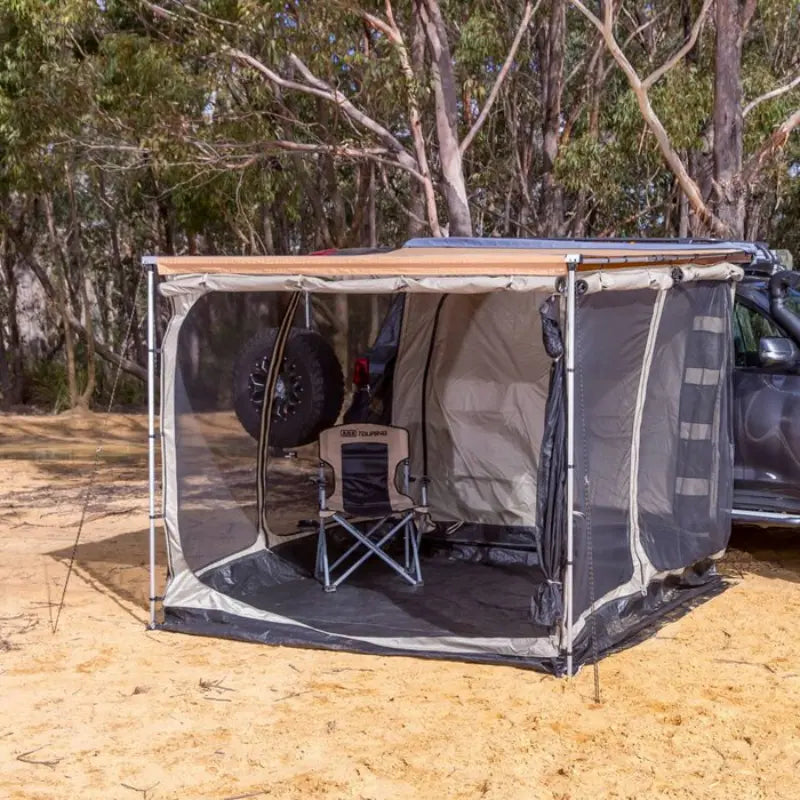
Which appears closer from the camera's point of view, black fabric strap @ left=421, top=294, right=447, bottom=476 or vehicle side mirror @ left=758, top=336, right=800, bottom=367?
vehicle side mirror @ left=758, top=336, right=800, bottom=367

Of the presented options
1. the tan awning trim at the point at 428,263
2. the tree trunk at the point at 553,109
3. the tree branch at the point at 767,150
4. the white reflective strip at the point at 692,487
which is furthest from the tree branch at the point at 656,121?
the tan awning trim at the point at 428,263

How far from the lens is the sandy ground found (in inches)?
173

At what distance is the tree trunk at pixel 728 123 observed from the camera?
1109 cm

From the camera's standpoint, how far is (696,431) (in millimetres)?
6848

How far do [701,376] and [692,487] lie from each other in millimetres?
608

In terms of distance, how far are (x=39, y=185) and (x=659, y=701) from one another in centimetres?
1417

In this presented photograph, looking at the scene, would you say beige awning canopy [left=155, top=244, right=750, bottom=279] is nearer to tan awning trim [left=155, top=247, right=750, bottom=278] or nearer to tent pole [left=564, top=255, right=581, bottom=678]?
tan awning trim [left=155, top=247, right=750, bottom=278]

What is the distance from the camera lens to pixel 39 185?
56.9 feet

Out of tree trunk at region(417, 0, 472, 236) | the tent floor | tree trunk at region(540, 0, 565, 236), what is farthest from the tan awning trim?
tree trunk at region(540, 0, 565, 236)

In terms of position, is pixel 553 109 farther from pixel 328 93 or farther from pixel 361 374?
pixel 361 374

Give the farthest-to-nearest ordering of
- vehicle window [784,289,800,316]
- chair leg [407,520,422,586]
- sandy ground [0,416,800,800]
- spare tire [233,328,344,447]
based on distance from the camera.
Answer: spare tire [233,328,344,447] < vehicle window [784,289,800,316] < chair leg [407,520,422,586] < sandy ground [0,416,800,800]

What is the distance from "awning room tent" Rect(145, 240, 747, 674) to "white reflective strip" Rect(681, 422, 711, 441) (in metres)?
0.01

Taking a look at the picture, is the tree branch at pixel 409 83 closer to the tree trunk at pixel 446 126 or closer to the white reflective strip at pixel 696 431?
the tree trunk at pixel 446 126

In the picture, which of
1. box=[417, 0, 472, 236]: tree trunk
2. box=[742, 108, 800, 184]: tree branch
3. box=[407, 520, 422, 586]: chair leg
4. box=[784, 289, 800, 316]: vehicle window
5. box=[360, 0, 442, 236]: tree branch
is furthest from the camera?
box=[417, 0, 472, 236]: tree trunk
